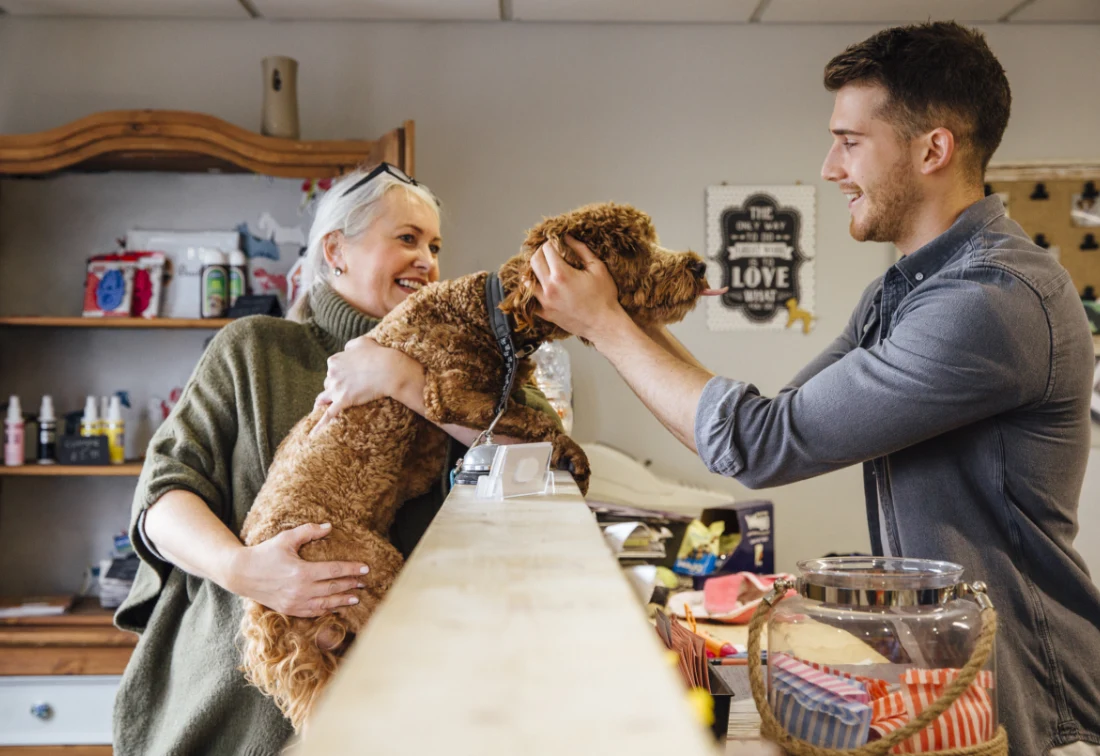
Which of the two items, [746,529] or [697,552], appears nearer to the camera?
[697,552]

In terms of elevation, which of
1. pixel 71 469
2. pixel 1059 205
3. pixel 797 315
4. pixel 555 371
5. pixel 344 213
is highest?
pixel 1059 205

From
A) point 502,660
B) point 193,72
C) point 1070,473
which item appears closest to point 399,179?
point 1070,473

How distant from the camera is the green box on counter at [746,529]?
2.91 metres

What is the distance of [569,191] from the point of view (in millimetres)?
3553

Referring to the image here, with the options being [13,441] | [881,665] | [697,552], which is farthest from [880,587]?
[13,441]

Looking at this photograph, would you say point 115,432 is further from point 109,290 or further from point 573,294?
point 573,294

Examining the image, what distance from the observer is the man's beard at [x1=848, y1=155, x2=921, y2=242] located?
1.33m

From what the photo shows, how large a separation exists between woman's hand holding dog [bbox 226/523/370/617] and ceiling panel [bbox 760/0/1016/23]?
9.72 ft

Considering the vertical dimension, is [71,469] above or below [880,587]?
below

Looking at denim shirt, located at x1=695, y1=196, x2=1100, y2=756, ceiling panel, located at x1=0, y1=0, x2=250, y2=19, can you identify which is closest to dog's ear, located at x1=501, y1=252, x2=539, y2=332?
denim shirt, located at x1=695, y1=196, x2=1100, y2=756

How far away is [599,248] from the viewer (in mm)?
1356

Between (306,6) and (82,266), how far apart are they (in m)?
1.33

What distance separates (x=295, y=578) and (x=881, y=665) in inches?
29.7

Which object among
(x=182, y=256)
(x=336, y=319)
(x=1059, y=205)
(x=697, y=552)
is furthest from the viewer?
(x=1059, y=205)
